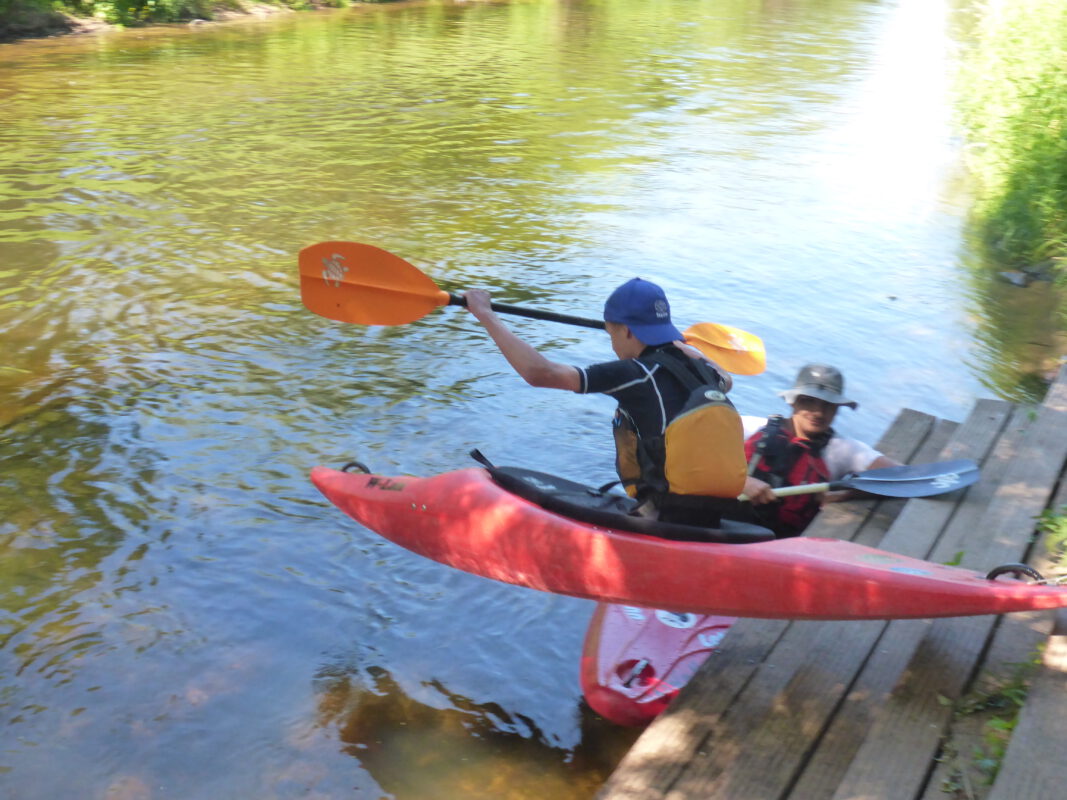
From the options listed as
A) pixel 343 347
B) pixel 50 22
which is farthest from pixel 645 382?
pixel 50 22

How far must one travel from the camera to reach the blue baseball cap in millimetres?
3570

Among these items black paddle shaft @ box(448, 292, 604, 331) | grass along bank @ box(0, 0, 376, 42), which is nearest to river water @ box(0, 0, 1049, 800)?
black paddle shaft @ box(448, 292, 604, 331)

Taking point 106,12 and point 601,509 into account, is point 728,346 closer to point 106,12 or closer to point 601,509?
point 601,509

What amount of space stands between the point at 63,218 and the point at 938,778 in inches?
351

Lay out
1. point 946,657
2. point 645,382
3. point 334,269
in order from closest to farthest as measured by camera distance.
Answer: point 946,657
point 645,382
point 334,269

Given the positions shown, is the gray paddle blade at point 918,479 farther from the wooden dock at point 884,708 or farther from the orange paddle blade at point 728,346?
the orange paddle blade at point 728,346

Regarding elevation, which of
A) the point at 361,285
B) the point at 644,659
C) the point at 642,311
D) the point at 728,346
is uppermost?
the point at 642,311

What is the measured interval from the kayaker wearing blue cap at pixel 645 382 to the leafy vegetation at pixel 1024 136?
509 centimetres

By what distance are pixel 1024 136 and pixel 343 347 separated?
20.4 feet

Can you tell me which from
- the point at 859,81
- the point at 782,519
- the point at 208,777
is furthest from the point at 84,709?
the point at 859,81

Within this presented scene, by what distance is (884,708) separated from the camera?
2855 mm

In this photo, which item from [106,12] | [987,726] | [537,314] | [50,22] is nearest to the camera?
[987,726]

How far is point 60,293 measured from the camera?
7770 millimetres

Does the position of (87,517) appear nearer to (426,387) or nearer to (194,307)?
(426,387)
